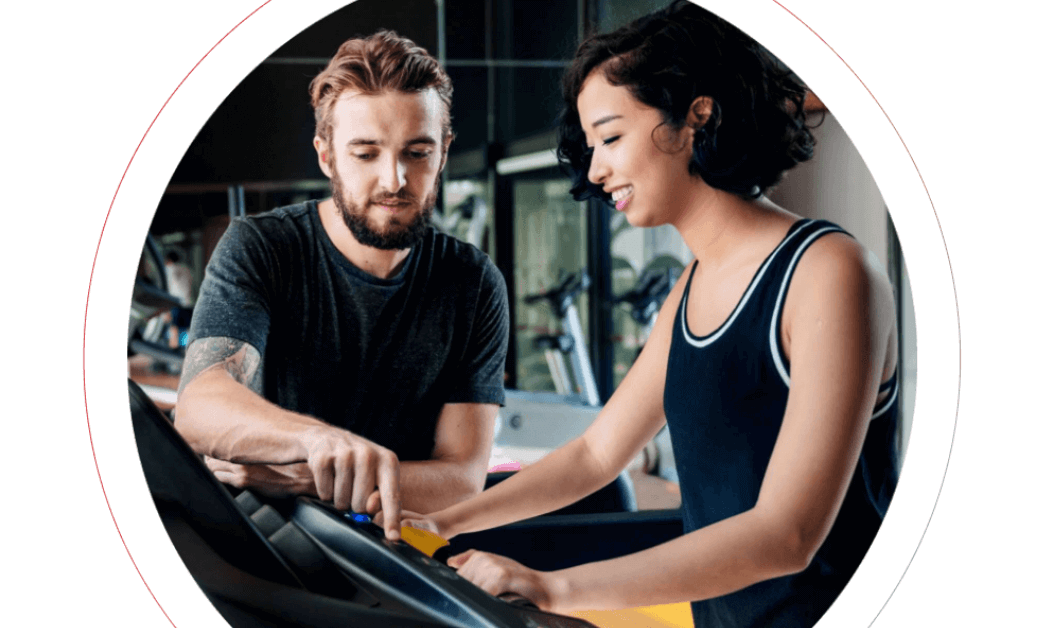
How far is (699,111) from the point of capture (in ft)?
2.68

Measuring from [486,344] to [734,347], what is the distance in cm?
25

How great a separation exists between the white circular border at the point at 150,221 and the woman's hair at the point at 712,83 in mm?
24

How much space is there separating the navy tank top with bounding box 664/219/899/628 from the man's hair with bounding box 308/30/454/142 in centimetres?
34

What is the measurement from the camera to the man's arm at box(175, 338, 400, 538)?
32.1 inches

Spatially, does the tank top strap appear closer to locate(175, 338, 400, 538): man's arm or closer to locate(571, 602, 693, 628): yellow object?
locate(571, 602, 693, 628): yellow object

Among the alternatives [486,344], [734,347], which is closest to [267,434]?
[486,344]

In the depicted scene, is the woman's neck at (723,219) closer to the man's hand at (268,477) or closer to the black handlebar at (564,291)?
the black handlebar at (564,291)

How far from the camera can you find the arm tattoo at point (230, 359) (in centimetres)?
82

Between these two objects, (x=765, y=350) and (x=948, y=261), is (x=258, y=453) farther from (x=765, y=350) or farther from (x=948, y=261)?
(x=948, y=261)

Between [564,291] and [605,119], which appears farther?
[564,291]

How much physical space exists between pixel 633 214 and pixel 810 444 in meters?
0.28

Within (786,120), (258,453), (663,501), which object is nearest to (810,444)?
(663,501)

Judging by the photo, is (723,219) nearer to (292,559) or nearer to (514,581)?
(514,581)

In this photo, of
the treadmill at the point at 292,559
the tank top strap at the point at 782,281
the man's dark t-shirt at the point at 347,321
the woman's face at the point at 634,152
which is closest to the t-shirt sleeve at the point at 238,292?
the man's dark t-shirt at the point at 347,321
